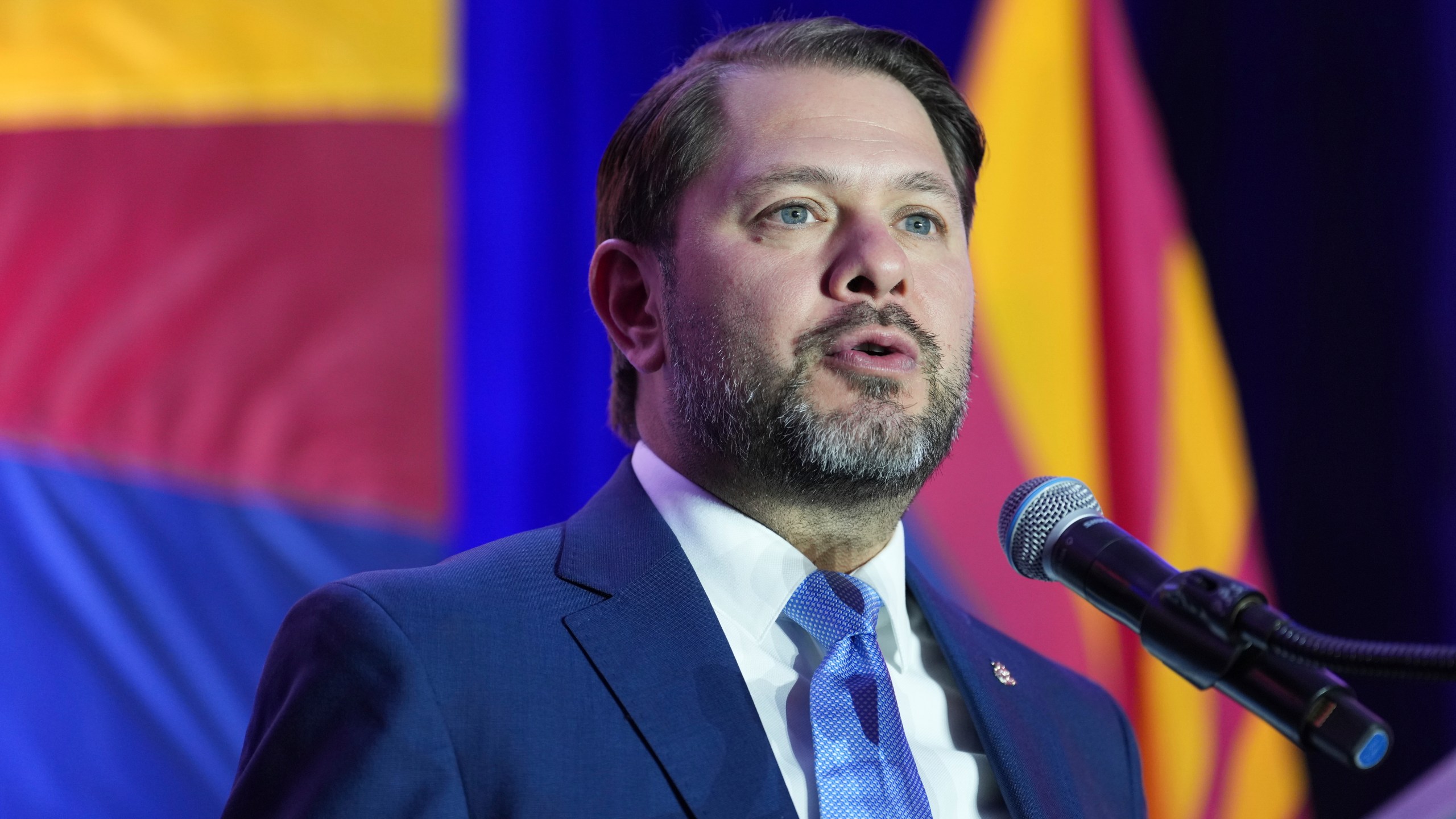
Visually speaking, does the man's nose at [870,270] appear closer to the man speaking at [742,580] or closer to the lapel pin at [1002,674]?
the man speaking at [742,580]

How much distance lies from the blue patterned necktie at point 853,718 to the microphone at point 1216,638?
1.40 ft

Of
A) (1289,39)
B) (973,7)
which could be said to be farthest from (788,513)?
(1289,39)

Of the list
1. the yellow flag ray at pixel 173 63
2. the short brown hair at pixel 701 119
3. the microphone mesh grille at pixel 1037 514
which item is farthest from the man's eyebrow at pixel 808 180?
the yellow flag ray at pixel 173 63

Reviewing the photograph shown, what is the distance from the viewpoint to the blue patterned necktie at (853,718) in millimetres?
1375

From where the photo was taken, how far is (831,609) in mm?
1523

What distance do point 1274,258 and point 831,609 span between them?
1.76 meters

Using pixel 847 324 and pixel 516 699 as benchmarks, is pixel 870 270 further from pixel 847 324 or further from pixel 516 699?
pixel 516 699

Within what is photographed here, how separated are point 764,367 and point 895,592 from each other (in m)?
0.37

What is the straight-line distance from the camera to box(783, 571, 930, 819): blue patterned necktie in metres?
1.38

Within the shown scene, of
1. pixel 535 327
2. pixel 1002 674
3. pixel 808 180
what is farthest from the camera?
pixel 535 327

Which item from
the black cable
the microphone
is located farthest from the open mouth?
the black cable

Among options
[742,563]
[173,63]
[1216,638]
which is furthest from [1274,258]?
[173,63]

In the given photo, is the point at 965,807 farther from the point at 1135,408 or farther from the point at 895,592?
the point at 1135,408

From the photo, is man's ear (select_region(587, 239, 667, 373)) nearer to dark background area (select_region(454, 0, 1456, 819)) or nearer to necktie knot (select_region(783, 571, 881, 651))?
necktie knot (select_region(783, 571, 881, 651))
